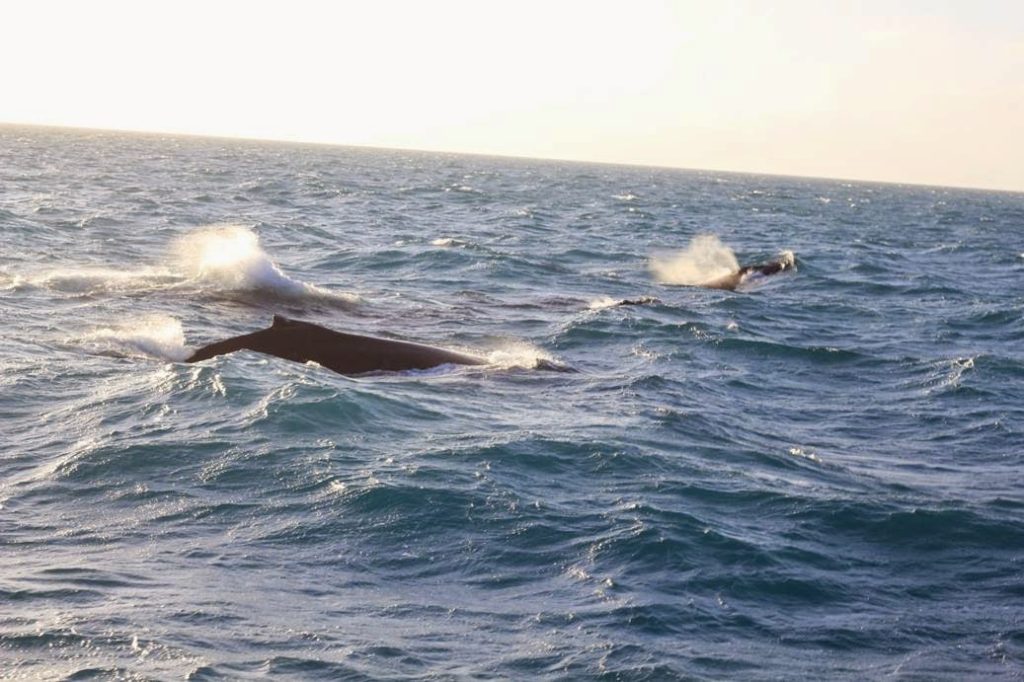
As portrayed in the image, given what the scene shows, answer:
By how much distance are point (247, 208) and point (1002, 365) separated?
121 feet

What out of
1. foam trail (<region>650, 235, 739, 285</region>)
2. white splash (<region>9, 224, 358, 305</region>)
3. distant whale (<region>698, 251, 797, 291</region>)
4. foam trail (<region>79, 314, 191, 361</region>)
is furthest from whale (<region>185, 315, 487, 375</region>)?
foam trail (<region>650, 235, 739, 285</region>)

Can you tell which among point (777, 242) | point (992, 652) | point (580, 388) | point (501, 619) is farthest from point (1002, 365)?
point (777, 242)

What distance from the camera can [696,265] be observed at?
42125 millimetres

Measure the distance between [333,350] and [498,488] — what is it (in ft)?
21.1

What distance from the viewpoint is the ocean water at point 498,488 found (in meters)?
9.23

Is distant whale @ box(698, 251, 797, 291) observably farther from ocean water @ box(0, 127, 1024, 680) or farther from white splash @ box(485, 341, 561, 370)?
white splash @ box(485, 341, 561, 370)

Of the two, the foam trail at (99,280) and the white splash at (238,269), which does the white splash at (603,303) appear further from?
the foam trail at (99,280)

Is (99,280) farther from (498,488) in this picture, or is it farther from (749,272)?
(749,272)

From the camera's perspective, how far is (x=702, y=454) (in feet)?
51.3

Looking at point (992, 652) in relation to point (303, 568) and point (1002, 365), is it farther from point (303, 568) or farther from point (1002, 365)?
point (1002, 365)

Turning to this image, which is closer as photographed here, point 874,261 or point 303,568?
point 303,568

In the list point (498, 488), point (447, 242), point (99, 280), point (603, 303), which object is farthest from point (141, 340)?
point (447, 242)

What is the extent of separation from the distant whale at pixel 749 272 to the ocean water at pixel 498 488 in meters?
5.37

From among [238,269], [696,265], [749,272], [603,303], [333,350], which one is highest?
[333,350]
